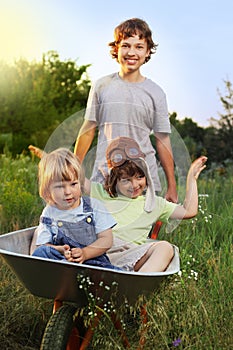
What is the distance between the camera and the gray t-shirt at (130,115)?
9.36 feet

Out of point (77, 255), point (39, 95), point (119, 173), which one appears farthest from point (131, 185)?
point (39, 95)

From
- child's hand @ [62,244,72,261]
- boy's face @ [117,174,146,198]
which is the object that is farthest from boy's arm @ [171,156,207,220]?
child's hand @ [62,244,72,261]

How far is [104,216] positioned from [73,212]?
126mm

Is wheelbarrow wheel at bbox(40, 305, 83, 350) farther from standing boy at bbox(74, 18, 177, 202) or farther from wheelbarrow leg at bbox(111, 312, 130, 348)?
standing boy at bbox(74, 18, 177, 202)

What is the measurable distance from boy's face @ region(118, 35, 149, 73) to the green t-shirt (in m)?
0.57

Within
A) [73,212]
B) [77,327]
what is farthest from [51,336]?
[73,212]

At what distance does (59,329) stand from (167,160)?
0.88 m

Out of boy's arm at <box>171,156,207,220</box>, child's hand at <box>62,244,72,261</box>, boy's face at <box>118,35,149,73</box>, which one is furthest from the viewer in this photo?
boy's face at <box>118,35,149,73</box>

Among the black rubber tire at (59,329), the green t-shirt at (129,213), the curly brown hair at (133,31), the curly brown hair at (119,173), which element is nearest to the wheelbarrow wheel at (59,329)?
the black rubber tire at (59,329)

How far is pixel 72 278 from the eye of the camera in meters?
2.50

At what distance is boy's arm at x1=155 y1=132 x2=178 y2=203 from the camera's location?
2.91 metres

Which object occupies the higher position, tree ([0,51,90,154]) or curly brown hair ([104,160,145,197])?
tree ([0,51,90,154])

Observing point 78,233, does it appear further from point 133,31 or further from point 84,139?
point 133,31

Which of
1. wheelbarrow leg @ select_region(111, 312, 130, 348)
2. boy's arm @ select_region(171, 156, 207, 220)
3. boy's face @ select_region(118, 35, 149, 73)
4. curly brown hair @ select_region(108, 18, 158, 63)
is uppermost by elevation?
curly brown hair @ select_region(108, 18, 158, 63)
